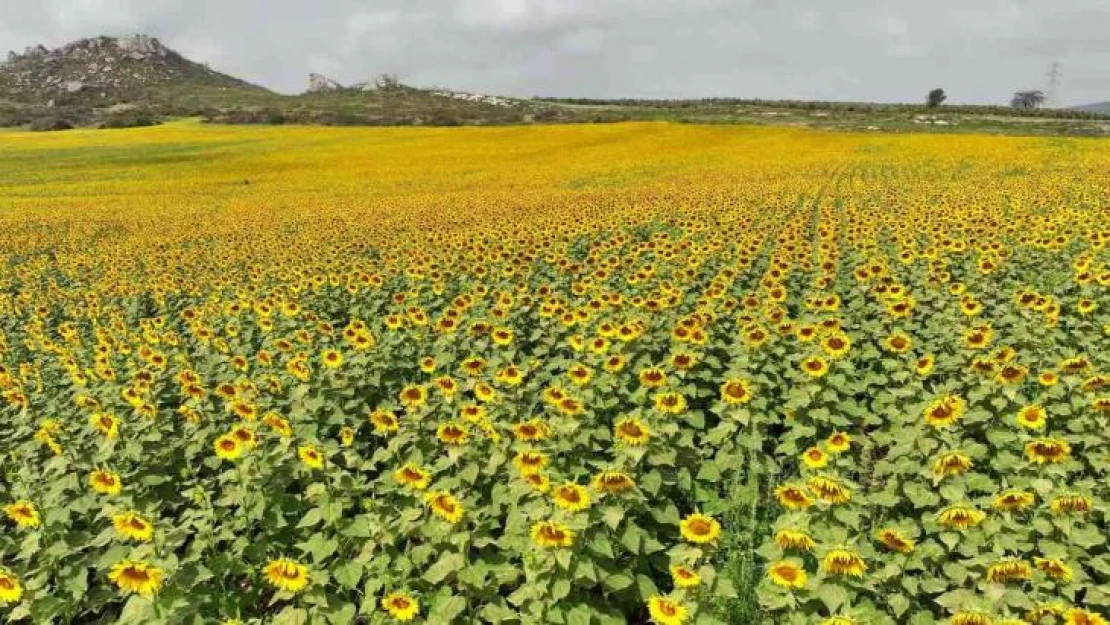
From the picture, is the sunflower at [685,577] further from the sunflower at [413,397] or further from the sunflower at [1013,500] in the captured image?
the sunflower at [413,397]

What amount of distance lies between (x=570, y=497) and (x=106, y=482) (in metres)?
3.20

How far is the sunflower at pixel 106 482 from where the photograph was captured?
4987mm

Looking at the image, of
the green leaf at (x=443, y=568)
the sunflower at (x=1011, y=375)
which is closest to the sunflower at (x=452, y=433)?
the green leaf at (x=443, y=568)

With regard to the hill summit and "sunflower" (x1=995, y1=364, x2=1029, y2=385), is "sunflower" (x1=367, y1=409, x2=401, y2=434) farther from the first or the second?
the hill summit

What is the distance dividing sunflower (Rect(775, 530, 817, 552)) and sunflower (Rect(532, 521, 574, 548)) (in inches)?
45.0

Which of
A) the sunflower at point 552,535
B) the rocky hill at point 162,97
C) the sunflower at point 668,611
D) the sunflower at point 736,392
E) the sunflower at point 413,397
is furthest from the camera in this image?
the rocky hill at point 162,97

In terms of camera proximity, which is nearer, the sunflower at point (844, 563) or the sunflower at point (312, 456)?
the sunflower at point (844, 563)

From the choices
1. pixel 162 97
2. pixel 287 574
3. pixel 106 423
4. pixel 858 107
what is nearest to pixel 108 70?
pixel 162 97

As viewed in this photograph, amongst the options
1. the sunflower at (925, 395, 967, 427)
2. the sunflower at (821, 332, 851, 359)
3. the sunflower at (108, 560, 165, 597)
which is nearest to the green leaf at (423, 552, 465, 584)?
the sunflower at (108, 560, 165, 597)

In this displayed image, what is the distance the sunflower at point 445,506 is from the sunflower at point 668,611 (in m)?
1.28

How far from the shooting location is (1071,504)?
4285 mm

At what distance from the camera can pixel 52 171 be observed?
153 feet

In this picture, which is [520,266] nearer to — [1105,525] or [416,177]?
[1105,525]

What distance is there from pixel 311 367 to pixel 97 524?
2.47 meters
